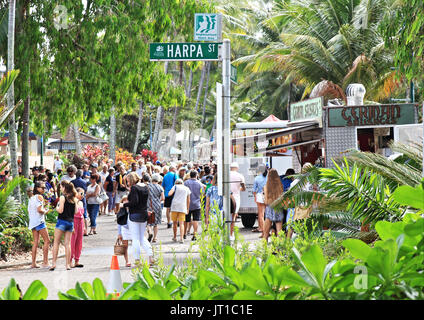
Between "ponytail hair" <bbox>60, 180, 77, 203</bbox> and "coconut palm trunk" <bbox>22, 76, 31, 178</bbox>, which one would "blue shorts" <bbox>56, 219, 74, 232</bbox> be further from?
"coconut palm trunk" <bbox>22, 76, 31, 178</bbox>

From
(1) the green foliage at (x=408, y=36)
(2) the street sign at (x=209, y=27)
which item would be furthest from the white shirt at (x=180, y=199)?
(2) the street sign at (x=209, y=27)

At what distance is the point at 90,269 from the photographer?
1128 centimetres

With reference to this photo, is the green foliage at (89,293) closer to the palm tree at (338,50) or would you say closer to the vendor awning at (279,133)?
the vendor awning at (279,133)

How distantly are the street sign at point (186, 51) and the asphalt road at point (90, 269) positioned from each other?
95.4 inches

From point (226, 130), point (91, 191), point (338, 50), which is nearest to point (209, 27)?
point (226, 130)

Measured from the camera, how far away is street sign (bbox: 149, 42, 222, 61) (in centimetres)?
802

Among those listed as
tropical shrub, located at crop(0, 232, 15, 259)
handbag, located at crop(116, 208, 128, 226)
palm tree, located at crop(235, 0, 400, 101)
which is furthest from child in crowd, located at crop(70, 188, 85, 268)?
palm tree, located at crop(235, 0, 400, 101)

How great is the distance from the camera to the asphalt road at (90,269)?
9.76m

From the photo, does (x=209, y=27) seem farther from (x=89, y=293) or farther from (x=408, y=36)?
(x=89, y=293)

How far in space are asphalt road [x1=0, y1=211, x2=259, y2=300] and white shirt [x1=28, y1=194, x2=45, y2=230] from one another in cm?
84

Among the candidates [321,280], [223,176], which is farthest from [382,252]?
[223,176]
